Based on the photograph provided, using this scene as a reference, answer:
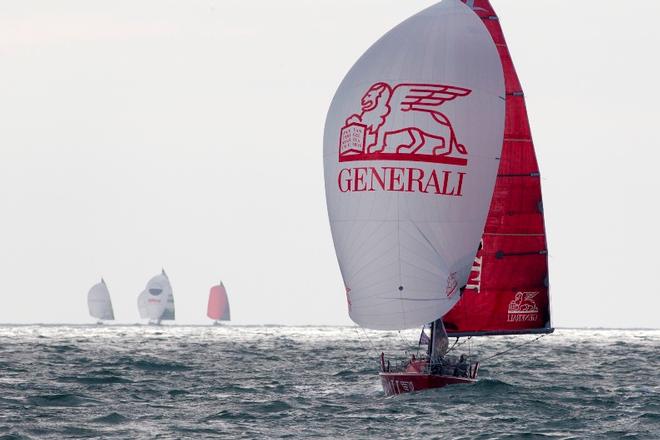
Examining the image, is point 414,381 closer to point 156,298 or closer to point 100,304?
point 156,298

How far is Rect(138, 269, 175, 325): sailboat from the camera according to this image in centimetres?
18375

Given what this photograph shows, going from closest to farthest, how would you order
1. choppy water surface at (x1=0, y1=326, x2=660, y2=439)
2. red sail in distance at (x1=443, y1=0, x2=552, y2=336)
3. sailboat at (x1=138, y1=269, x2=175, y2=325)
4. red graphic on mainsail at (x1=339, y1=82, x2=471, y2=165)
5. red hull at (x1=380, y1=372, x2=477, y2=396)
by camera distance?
1. choppy water surface at (x1=0, y1=326, x2=660, y2=439)
2. red graphic on mainsail at (x1=339, y1=82, x2=471, y2=165)
3. red hull at (x1=380, y1=372, x2=477, y2=396)
4. red sail in distance at (x1=443, y1=0, x2=552, y2=336)
5. sailboat at (x1=138, y1=269, x2=175, y2=325)

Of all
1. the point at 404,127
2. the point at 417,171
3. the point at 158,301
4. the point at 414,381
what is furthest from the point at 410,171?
the point at 158,301

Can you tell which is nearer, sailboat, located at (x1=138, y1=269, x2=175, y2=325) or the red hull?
the red hull

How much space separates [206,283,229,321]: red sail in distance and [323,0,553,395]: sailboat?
164 m

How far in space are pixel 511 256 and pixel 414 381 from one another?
18.3ft

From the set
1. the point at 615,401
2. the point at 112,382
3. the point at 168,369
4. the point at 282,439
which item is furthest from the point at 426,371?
the point at 168,369

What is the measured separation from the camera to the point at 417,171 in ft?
105

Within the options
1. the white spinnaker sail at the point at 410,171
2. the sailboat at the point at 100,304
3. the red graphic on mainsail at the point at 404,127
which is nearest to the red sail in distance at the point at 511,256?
the white spinnaker sail at the point at 410,171

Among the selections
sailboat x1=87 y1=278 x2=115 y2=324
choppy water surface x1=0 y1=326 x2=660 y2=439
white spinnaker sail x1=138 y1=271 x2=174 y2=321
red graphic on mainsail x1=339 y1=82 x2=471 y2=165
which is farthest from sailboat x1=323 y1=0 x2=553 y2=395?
sailboat x1=87 y1=278 x2=115 y2=324

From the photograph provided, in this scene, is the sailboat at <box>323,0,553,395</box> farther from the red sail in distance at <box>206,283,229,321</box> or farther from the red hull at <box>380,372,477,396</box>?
the red sail in distance at <box>206,283,229,321</box>

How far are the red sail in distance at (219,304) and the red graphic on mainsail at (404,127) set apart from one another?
16580 cm

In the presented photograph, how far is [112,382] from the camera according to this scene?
133ft

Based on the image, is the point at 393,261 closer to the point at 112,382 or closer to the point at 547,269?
the point at 547,269
